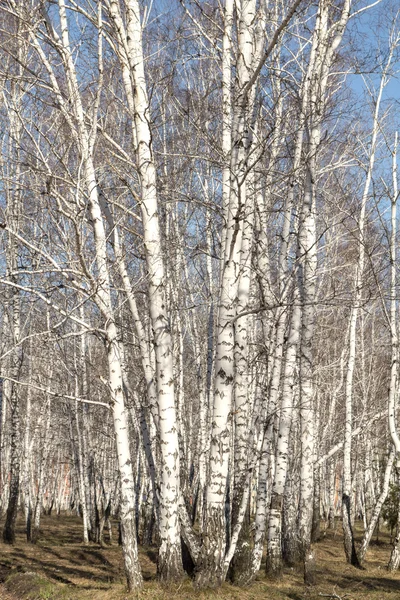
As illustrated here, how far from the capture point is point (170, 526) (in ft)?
24.9

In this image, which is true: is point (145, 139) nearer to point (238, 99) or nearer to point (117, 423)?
point (238, 99)

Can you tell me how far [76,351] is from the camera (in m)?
19.1

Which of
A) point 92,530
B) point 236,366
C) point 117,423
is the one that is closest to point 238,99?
point 236,366

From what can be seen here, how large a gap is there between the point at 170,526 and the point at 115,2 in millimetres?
6169

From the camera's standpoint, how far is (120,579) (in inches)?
355

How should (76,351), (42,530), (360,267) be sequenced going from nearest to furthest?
(360,267) < (76,351) < (42,530)

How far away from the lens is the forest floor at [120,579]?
25.5 feet

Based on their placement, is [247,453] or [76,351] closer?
[247,453]

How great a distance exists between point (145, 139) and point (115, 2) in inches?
63.8

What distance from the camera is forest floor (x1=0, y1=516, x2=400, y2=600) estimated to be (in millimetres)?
7758

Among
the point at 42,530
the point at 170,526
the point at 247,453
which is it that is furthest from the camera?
the point at 42,530

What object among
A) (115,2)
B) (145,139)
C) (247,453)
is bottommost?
(247,453)

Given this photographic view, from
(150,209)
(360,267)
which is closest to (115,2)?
(150,209)

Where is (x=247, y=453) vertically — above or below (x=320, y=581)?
above
